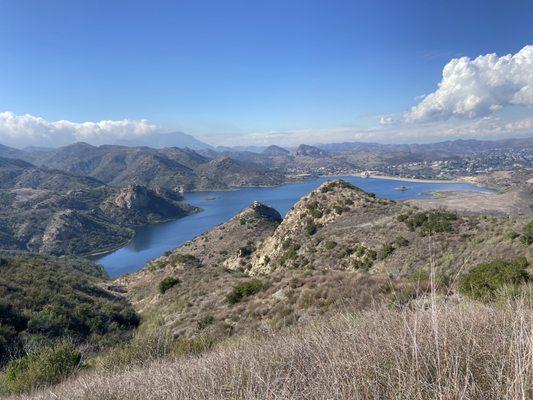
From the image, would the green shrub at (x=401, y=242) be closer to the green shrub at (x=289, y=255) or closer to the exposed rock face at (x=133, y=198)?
the green shrub at (x=289, y=255)

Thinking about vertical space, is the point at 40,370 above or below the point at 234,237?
above

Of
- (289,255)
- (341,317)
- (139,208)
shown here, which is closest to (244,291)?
(341,317)

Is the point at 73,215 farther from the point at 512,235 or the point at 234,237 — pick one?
the point at 512,235

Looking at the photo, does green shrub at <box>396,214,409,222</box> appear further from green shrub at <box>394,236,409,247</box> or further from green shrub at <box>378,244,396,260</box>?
green shrub at <box>378,244,396,260</box>

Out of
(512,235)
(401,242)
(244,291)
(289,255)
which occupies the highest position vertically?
(512,235)

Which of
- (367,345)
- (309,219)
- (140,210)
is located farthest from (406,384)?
(140,210)

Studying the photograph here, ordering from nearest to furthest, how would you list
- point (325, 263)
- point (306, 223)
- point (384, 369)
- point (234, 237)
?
point (384, 369) < point (325, 263) < point (306, 223) < point (234, 237)

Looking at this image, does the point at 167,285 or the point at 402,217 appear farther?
the point at 402,217

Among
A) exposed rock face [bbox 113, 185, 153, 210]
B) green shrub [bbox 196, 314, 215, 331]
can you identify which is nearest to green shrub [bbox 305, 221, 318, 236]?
green shrub [bbox 196, 314, 215, 331]
